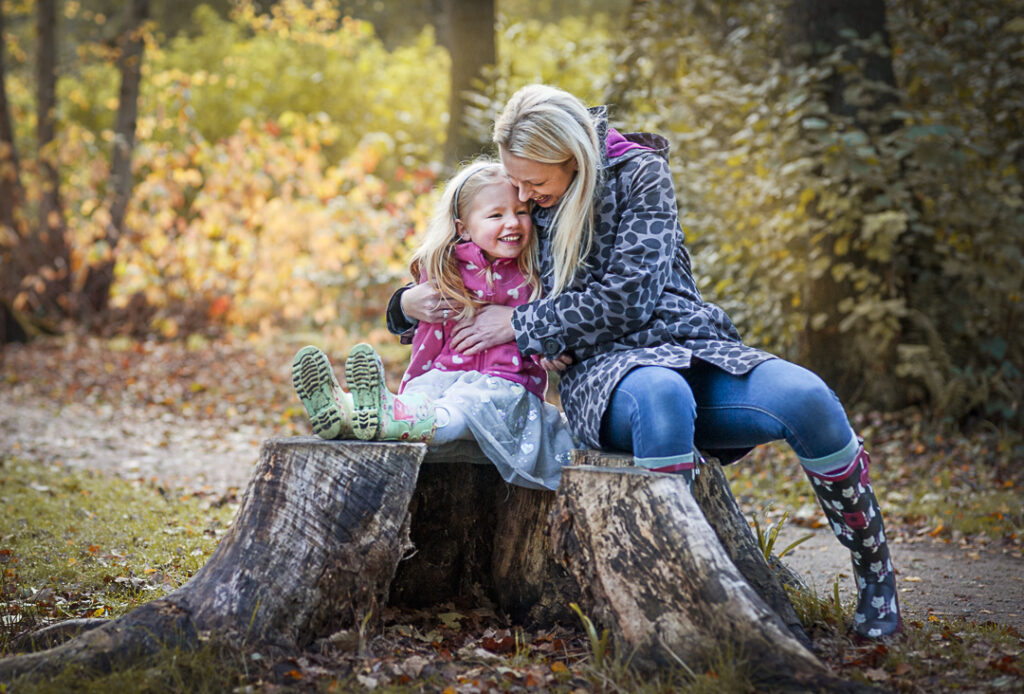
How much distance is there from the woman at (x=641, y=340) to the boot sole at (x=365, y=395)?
0.49 m

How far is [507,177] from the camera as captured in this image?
10.9 ft

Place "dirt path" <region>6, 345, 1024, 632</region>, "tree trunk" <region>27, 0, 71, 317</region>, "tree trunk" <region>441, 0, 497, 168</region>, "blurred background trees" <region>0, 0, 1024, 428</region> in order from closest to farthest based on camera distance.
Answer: "dirt path" <region>6, 345, 1024, 632</region> → "blurred background trees" <region>0, 0, 1024, 428</region> → "tree trunk" <region>441, 0, 497, 168</region> → "tree trunk" <region>27, 0, 71, 317</region>

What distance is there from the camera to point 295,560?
263cm

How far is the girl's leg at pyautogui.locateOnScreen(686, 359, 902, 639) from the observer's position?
2750 millimetres

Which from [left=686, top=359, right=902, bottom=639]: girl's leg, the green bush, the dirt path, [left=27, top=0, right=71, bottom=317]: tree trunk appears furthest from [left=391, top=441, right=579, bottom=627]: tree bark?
[left=27, top=0, right=71, bottom=317]: tree trunk

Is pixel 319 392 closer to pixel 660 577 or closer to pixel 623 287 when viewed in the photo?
pixel 623 287

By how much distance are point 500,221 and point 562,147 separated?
0.38m

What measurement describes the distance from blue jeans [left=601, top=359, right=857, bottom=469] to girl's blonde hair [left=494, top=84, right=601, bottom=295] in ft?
1.71

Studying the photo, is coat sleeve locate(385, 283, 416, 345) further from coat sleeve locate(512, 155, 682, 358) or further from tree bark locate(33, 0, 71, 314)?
tree bark locate(33, 0, 71, 314)

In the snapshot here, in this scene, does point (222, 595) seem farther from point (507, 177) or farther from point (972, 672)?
point (972, 672)

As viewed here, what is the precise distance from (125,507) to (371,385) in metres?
2.77

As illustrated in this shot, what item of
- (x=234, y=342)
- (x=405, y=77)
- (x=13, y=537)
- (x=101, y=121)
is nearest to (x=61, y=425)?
(x=13, y=537)

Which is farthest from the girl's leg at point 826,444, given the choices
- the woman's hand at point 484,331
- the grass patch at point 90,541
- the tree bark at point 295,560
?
the grass patch at point 90,541

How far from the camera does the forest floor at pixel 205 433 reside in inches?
155
